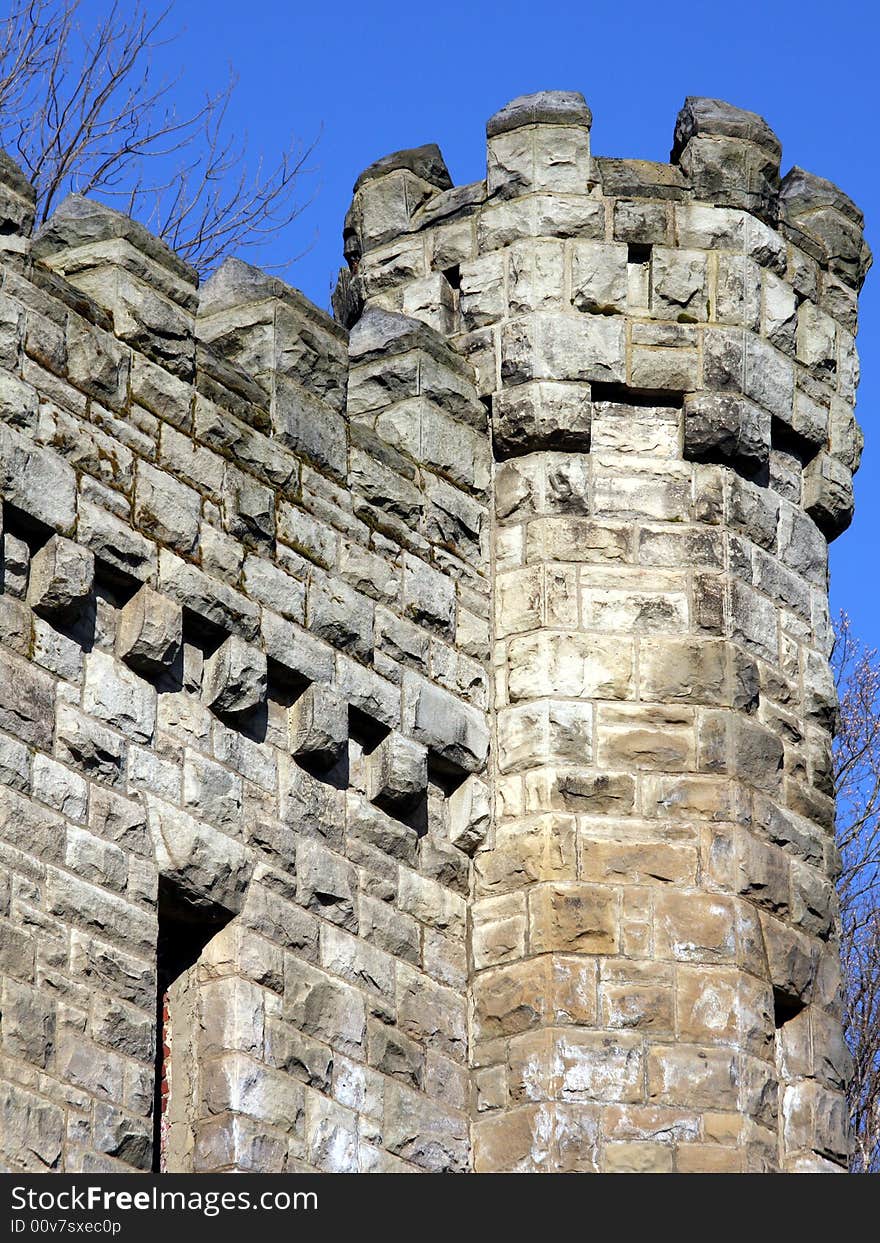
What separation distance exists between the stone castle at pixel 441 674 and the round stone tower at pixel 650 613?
0.02 m

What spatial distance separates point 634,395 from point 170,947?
3.07 metres

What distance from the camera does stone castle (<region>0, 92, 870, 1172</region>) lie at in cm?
898

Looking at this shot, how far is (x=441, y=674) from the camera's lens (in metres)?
10.6

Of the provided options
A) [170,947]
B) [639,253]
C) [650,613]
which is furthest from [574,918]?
[639,253]

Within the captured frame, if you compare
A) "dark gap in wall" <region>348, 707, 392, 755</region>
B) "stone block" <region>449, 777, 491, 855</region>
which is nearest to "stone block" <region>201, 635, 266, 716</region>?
"dark gap in wall" <region>348, 707, 392, 755</region>

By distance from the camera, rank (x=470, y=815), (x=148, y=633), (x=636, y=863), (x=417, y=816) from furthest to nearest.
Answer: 1. (x=470, y=815)
2. (x=417, y=816)
3. (x=636, y=863)
4. (x=148, y=633)

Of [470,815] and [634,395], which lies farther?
[634,395]

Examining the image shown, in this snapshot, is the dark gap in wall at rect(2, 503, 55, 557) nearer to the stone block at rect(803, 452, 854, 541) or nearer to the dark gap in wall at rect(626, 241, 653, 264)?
the dark gap in wall at rect(626, 241, 653, 264)

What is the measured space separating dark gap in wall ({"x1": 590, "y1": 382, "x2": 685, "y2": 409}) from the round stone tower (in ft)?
0.04

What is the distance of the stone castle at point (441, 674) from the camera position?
8977mm

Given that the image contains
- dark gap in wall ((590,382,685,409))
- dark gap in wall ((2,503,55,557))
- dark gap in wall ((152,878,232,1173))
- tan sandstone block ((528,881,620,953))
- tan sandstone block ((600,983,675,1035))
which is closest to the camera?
dark gap in wall ((2,503,55,557))

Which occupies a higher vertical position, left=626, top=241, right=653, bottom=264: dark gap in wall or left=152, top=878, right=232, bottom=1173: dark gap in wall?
left=626, top=241, right=653, bottom=264: dark gap in wall

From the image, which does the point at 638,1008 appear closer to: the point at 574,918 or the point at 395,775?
the point at 574,918
